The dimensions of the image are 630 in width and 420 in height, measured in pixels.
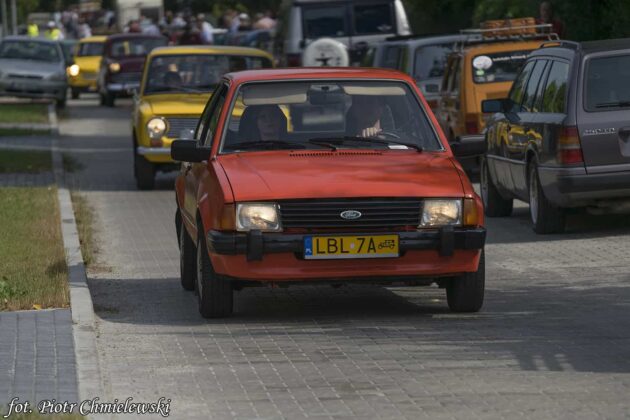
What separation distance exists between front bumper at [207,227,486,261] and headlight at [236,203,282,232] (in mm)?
48

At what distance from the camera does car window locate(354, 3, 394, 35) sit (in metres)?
32.2

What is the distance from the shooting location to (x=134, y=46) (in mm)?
44656

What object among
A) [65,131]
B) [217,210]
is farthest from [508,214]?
[65,131]

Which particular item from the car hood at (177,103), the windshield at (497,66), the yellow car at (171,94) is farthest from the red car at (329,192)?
the car hood at (177,103)

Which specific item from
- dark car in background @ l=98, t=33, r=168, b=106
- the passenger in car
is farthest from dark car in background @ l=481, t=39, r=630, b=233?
dark car in background @ l=98, t=33, r=168, b=106

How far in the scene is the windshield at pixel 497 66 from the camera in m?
20.2

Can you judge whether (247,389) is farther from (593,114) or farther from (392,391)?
(593,114)

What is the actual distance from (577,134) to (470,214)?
459 cm

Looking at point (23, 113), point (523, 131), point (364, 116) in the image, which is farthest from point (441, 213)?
point (23, 113)

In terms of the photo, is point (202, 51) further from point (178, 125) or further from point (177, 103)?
point (178, 125)

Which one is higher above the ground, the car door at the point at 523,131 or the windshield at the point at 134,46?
the car door at the point at 523,131

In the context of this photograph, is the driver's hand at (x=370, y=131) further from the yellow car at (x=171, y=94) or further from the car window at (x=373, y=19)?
the car window at (x=373, y=19)

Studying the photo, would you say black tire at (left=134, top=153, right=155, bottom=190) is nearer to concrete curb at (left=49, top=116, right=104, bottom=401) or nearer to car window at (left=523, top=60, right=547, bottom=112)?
concrete curb at (left=49, top=116, right=104, bottom=401)

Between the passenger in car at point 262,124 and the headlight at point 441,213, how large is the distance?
1.39m
